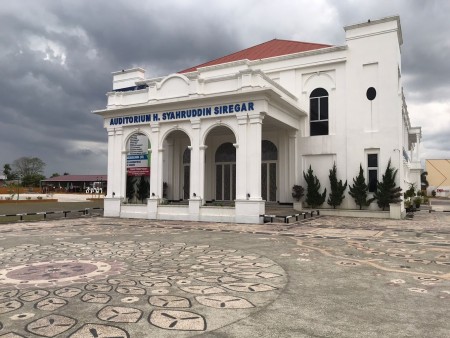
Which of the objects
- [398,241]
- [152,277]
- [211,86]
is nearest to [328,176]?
[211,86]

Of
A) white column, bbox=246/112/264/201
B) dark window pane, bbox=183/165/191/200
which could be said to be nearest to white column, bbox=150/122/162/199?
white column, bbox=246/112/264/201

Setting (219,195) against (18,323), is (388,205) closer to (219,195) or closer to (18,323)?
(219,195)

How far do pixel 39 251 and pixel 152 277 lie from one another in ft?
12.9

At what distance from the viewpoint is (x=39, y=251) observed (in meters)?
8.15

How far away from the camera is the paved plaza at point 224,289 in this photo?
3.68 meters

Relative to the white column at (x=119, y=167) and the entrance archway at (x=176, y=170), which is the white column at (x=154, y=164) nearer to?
the white column at (x=119, y=167)

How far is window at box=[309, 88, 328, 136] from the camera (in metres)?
20.7

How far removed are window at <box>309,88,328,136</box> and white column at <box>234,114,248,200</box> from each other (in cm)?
674

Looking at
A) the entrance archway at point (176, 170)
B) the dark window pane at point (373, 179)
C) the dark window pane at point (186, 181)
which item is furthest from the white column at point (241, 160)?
the dark window pane at point (186, 181)

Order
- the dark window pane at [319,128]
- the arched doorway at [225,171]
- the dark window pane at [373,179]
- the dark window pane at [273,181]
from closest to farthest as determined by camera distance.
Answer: the dark window pane at [373,179]
the dark window pane at [319,128]
the dark window pane at [273,181]
the arched doorway at [225,171]

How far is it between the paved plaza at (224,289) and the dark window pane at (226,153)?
13.5 meters

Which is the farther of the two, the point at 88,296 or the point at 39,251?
the point at 39,251

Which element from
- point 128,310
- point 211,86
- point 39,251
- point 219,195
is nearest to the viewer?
point 128,310

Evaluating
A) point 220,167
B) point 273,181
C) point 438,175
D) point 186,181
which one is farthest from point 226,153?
point 438,175
